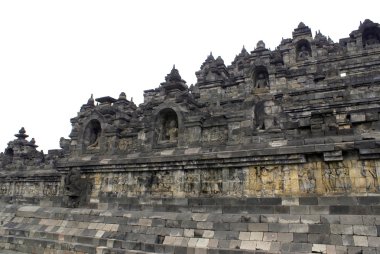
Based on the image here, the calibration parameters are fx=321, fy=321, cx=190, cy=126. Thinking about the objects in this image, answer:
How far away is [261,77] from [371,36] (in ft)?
34.2

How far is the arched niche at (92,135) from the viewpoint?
16.7m

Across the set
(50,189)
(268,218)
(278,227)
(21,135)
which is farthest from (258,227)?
(21,135)

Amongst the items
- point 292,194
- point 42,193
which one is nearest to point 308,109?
point 292,194

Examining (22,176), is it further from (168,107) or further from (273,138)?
(273,138)

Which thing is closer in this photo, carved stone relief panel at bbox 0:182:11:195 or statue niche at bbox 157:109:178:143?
statue niche at bbox 157:109:178:143

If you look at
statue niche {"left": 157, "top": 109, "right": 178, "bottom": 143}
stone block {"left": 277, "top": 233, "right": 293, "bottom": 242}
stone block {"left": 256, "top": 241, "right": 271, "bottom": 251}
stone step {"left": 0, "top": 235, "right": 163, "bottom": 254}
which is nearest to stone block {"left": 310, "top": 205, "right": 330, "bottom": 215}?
stone block {"left": 277, "top": 233, "right": 293, "bottom": 242}

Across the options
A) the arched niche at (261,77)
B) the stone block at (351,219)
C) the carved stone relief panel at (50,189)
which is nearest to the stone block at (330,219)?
the stone block at (351,219)

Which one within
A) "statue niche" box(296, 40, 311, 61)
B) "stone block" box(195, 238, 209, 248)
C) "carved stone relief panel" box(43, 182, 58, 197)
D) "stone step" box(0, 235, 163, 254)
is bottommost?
"stone step" box(0, 235, 163, 254)

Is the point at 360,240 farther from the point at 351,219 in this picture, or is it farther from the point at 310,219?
the point at 310,219

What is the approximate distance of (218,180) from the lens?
465 inches

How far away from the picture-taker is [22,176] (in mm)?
20984

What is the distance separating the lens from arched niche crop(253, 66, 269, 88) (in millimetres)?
21973

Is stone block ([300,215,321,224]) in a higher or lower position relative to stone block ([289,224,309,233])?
higher

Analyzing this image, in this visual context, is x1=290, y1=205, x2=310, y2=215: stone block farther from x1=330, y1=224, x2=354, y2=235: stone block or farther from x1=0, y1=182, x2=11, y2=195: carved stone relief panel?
x1=0, y1=182, x2=11, y2=195: carved stone relief panel
